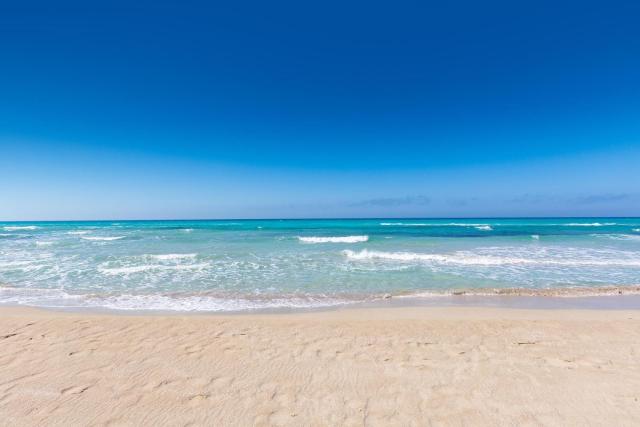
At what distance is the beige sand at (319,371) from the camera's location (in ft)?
9.83

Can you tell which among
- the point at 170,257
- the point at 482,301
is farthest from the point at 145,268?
the point at 482,301

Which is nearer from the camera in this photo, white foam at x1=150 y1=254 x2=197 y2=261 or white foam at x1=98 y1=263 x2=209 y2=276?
white foam at x1=98 y1=263 x2=209 y2=276

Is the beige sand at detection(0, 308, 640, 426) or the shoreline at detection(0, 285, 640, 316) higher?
the beige sand at detection(0, 308, 640, 426)

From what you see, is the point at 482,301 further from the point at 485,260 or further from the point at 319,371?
the point at 485,260

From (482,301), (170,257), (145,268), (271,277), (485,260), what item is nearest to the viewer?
(482,301)

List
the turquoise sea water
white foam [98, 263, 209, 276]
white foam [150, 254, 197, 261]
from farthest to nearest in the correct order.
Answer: white foam [150, 254, 197, 261] → white foam [98, 263, 209, 276] → the turquoise sea water

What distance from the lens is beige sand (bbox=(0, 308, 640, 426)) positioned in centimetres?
300

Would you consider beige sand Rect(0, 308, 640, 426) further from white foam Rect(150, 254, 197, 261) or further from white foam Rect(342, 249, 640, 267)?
white foam Rect(150, 254, 197, 261)

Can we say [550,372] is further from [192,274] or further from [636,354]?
[192,274]

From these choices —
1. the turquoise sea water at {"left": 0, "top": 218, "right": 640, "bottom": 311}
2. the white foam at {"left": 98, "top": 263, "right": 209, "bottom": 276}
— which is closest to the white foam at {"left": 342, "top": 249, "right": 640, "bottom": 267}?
the turquoise sea water at {"left": 0, "top": 218, "right": 640, "bottom": 311}

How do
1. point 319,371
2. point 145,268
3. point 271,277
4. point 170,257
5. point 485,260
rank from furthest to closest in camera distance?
1. point 170,257
2. point 485,260
3. point 145,268
4. point 271,277
5. point 319,371

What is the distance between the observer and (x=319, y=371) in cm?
384

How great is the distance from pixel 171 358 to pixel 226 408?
1.67 m

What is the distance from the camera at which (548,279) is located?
983cm
